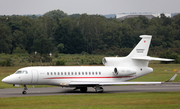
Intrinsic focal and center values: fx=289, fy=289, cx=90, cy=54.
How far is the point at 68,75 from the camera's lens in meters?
30.3

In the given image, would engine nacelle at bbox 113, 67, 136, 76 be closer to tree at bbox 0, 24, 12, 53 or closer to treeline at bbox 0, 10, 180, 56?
treeline at bbox 0, 10, 180, 56

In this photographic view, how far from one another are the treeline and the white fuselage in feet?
196

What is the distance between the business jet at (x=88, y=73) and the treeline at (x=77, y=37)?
5818cm

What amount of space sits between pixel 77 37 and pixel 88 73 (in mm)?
78637

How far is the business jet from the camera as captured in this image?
95.2ft

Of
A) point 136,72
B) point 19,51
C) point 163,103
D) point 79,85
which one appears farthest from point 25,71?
point 19,51

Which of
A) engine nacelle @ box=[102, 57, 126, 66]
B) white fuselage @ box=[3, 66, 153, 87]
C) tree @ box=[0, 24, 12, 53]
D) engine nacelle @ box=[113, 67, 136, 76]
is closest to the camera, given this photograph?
white fuselage @ box=[3, 66, 153, 87]

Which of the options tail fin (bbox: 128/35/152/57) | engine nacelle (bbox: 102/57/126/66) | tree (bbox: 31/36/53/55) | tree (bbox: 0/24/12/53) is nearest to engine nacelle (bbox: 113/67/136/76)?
engine nacelle (bbox: 102/57/126/66)

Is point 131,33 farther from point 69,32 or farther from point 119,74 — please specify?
point 119,74

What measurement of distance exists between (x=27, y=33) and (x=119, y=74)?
7800 cm

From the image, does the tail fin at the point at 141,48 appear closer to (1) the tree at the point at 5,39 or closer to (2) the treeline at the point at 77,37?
(2) the treeline at the point at 77,37

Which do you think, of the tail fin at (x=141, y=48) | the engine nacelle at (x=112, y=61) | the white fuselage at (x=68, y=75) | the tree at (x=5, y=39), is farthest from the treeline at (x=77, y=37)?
the white fuselage at (x=68, y=75)

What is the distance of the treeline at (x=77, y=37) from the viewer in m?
95.7

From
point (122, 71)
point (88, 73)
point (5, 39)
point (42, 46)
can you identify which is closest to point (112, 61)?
point (122, 71)
